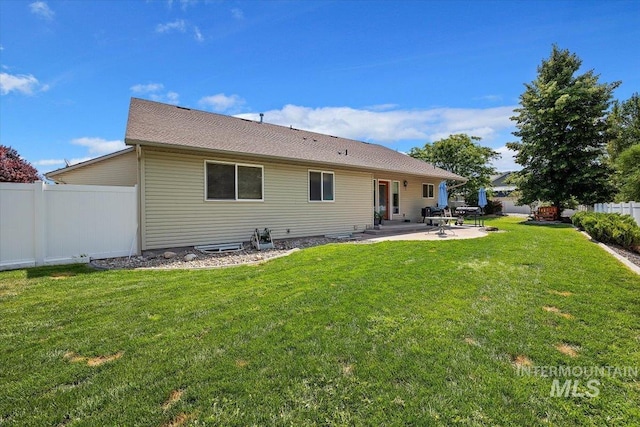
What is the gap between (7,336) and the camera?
10.3ft

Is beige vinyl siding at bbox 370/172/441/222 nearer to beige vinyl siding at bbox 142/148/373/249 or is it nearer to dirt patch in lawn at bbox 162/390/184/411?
beige vinyl siding at bbox 142/148/373/249

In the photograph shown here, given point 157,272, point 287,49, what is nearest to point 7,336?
point 157,272

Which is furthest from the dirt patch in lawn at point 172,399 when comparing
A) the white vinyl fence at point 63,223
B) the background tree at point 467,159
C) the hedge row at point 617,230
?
the background tree at point 467,159

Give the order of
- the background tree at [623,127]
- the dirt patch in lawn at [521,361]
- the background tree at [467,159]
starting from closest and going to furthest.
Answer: the dirt patch in lawn at [521,361]
the background tree at [623,127]
the background tree at [467,159]

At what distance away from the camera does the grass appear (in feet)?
6.64

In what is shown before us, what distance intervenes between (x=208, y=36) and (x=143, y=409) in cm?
1302

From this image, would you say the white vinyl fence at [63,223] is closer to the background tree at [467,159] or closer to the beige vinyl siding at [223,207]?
the beige vinyl siding at [223,207]

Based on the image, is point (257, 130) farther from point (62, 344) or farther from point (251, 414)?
point (251, 414)

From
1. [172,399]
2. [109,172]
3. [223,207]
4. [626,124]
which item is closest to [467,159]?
[626,124]

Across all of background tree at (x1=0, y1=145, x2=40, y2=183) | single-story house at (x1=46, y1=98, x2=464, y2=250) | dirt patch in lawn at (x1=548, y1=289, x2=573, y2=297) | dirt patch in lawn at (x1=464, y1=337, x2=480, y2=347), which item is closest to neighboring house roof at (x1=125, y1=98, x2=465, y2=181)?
single-story house at (x1=46, y1=98, x2=464, y2=250)

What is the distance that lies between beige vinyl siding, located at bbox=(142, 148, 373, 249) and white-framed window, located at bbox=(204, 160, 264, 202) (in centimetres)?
15

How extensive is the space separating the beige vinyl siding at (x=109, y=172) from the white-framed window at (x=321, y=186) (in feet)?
20.3

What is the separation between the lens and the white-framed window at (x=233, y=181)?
29.9 feet


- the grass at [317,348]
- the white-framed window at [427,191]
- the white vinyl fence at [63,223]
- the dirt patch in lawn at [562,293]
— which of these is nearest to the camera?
the grass at [317,348]
